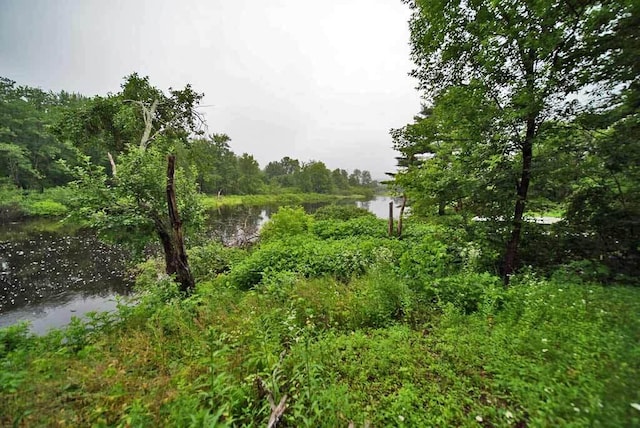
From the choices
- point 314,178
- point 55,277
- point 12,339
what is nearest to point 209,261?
point 12,339

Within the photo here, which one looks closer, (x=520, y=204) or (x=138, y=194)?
(x=520, y=204)

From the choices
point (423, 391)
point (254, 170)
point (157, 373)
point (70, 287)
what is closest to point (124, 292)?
point (70, 287)

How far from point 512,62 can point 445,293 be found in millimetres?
4506

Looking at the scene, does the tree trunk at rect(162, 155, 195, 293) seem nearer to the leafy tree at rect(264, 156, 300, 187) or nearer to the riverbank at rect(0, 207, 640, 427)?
the riverbank at rect(0, 207, 640, 427)

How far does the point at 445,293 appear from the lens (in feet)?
14.5

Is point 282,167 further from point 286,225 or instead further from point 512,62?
point 512,62

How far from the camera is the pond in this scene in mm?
7186

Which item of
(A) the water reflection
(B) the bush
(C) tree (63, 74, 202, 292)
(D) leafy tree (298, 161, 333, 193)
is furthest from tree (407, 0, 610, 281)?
(D) leafy tree (298, 161, 333, 193)

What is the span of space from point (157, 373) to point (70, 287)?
921 centimetres

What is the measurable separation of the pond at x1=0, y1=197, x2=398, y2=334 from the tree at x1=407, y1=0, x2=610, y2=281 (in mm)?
7909

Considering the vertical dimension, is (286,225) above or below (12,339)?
above

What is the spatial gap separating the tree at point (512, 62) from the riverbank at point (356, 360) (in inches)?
89.4

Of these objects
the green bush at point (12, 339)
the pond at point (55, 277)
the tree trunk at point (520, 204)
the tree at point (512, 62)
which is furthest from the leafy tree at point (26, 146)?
the tree trunk at point (520, 204)

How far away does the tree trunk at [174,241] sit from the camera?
5707 mm
